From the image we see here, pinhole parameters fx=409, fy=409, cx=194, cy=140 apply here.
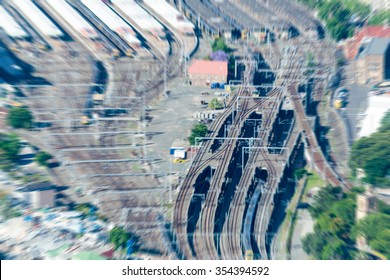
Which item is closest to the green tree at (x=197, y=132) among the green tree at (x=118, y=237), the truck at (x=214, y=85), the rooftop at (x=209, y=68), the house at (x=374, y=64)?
the truck at (x=214, y=85)

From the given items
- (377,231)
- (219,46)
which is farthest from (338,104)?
(377,231)

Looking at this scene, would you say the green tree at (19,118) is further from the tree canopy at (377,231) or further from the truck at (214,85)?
the tree canopy at (377,231)

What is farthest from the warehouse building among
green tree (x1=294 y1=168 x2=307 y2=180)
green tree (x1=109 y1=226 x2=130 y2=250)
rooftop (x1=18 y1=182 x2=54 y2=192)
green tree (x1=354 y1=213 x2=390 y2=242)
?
green tree (x1=354 y1=213 x2=390 y2=242)

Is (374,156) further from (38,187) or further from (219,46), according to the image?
(38,187)

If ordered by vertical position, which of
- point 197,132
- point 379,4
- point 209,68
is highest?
point 379,4

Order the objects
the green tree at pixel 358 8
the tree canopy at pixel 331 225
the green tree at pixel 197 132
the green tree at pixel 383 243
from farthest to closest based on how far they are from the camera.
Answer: the green tree at pixel 358 8 < the green tree at pixel 197 132 < the tree canopy at pixel 331 225 < the green tree at pixel 383 243

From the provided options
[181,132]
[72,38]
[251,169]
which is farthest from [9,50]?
[251,169]
